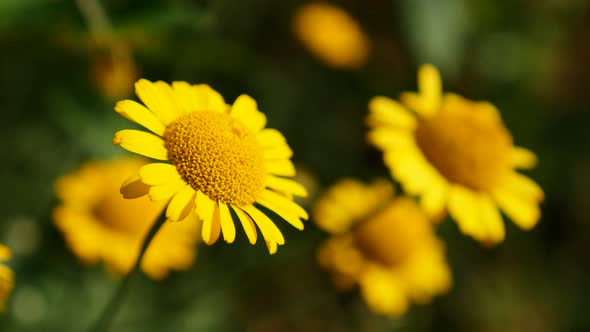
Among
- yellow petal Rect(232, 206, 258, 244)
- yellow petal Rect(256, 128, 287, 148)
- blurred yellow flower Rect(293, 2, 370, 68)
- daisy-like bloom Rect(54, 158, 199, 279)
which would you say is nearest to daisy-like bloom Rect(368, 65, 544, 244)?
yellow petal Rect(256, 128, 287, 148)

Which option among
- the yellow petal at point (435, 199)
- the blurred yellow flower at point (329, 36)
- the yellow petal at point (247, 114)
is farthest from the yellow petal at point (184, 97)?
the blurred yellow flower at point (329, 36)

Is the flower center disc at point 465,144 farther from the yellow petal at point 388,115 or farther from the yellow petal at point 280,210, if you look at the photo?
the yellow petal at point 280,210

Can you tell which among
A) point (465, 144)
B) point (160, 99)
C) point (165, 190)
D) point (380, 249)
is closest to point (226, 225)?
point (165, 190)

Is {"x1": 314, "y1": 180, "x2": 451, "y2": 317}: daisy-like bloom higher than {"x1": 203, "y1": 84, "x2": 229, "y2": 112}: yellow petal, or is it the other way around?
{"x1": 203, "y1": 84, "x2": 229, "y2": 112}: yellow petal

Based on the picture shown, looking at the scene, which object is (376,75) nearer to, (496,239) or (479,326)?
(479,326)

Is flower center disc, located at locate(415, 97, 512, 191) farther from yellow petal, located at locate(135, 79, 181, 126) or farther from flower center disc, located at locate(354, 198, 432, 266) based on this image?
yellow petal, located at locate(135, 79, 181, 126)

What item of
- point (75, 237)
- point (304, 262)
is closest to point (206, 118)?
point (75, 237)
